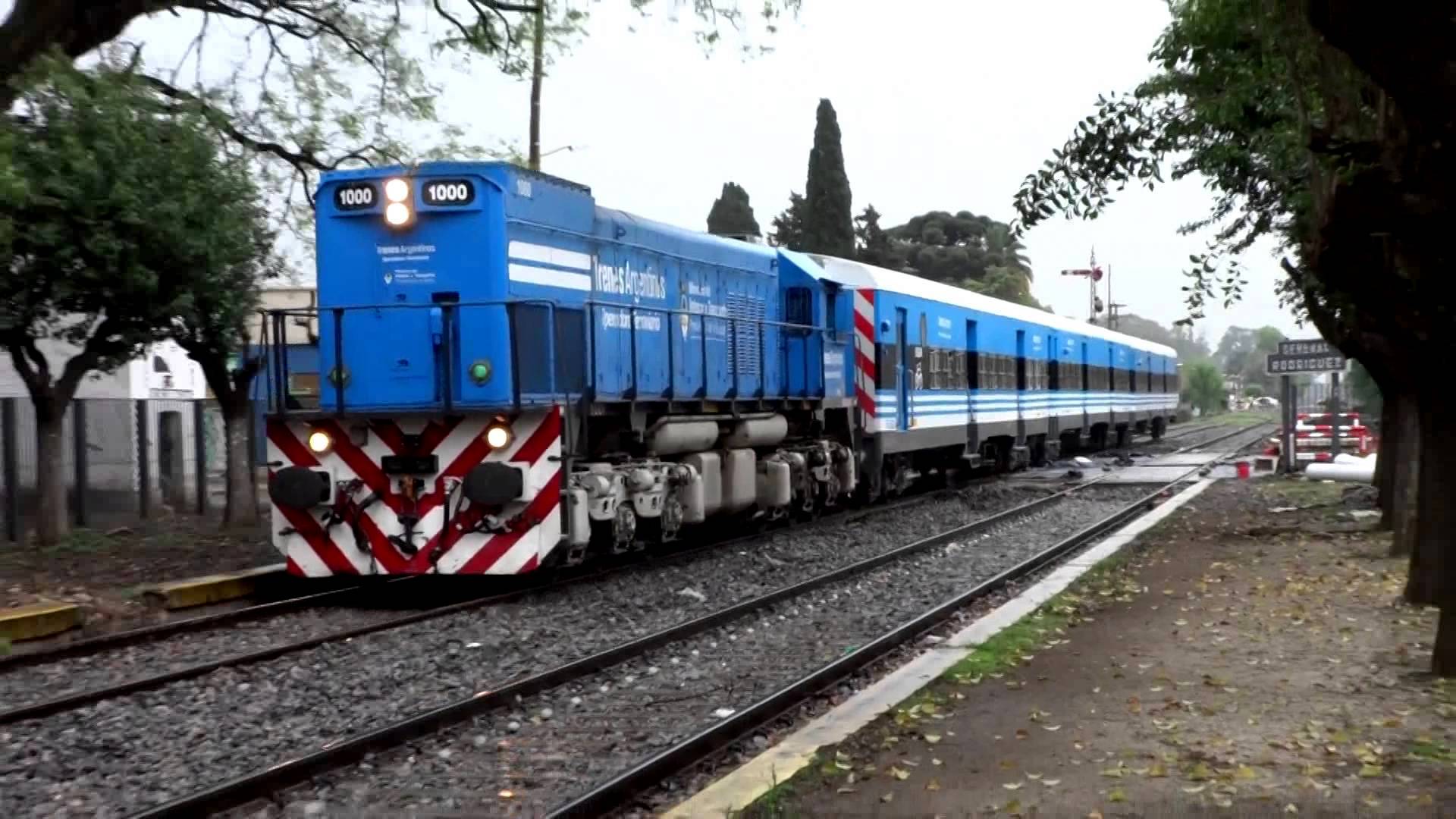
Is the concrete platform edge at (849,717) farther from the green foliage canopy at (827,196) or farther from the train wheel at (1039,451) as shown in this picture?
the green foliage canopy at (827,196)

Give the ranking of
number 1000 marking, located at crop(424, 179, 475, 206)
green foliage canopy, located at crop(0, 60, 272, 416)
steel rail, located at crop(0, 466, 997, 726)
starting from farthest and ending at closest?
1. green foliage canopy, located at crop(0, 60, 272, 416)
2. number 1000 marking, located at crop(424, 179, 475, 206)
3. steel rail, located at crop(0, 466, 997, 726)

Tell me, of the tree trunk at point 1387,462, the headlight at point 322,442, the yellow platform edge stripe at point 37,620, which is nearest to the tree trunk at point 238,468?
the headlight at point 322,442

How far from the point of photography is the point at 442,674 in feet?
31.2

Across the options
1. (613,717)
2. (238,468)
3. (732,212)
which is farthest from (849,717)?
(732,212)

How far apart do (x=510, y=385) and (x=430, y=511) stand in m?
1.33

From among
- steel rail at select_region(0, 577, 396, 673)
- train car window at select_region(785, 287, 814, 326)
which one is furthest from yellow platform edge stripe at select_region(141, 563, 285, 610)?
train car window at select_region(785, 287, 814, 326)

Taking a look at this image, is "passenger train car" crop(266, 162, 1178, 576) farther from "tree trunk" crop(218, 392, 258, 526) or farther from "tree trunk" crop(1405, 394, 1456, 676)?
"tree trunk" crop(1405, 394, 1456, 676)

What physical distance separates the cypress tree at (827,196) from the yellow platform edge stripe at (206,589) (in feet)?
151

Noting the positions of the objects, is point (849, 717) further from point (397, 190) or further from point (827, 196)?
point (827, 196)

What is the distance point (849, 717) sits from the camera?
A: 311 inches

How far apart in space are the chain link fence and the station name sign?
18.8 meters

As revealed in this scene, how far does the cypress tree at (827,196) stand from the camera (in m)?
59.1

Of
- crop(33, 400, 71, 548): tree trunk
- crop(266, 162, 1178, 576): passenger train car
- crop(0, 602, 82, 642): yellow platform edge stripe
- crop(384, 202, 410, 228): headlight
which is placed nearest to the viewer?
crop(0, 602, 82, 642): yellow platform edge stripe

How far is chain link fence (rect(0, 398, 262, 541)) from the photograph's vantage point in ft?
62.3
